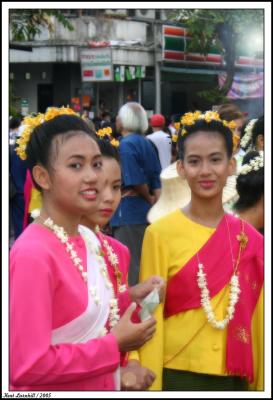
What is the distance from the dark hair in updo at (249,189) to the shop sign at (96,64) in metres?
16.5

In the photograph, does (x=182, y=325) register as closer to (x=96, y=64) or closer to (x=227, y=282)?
(x=227, y=282)

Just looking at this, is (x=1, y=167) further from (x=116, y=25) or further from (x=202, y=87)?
(x=202, y=87)

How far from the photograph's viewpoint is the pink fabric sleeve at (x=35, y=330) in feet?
6.93

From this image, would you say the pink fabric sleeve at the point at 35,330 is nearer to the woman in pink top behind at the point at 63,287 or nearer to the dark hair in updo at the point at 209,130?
the woman in pink top behind at the point at 63,287

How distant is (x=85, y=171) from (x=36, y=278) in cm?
42

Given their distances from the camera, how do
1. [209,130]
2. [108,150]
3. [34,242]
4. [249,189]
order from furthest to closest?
[249,189] < [108,150] < [209,130] < [34,242]

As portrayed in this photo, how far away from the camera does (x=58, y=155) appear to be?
7.74 ft

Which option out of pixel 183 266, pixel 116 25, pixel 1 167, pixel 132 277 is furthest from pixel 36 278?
pixel 116 25

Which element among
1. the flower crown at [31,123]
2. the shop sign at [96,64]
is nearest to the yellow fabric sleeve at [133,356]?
the flower crown at [31,123]

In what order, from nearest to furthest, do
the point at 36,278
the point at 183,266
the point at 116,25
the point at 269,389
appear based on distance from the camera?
the point at 36,278, the point at 269,389, the point at 183,266, the point at 116,25

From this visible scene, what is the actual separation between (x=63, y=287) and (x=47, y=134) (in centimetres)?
55

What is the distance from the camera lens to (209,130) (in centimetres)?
324

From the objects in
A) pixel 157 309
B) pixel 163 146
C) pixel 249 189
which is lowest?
pixel 157 309

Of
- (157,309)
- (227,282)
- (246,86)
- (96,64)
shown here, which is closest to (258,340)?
(227,282)
